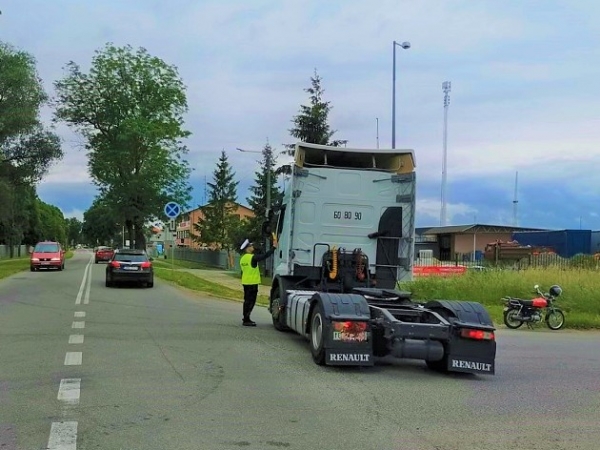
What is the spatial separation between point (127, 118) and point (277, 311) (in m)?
44.0

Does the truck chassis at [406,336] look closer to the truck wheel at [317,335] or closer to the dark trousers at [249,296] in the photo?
the truck wheel at [317,335]

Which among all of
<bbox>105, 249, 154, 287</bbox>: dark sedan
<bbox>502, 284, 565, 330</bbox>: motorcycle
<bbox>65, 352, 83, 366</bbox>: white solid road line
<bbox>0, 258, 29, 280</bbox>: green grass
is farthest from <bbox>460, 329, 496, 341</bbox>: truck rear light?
<bbox>0, 258, 29, 280</bbox>: green grass

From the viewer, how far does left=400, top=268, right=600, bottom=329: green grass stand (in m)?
18.5

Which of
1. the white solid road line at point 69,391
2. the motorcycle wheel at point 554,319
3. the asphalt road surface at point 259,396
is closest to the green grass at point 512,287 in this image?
the motorcycle wheel at point 554,319

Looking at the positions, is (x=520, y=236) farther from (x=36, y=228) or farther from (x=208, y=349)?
(x=36, y=228)

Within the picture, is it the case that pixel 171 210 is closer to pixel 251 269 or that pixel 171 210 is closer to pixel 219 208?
pixel 251 269

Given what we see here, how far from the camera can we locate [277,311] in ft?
41.9

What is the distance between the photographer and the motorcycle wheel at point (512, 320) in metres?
16.1

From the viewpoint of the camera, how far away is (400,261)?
1280 centimetres

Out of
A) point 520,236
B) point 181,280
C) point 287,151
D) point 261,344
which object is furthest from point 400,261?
point 520,236

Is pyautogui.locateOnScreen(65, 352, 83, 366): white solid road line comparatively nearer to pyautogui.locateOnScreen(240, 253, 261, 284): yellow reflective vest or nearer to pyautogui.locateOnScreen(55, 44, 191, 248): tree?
pyautogui.locateOnScreen(240, 253, 261, 284): yellow reflective vest

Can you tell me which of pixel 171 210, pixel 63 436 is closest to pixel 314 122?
pixel 171 210

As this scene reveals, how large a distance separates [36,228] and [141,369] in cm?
9257

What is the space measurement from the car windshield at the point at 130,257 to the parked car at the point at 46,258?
46.5 feet
